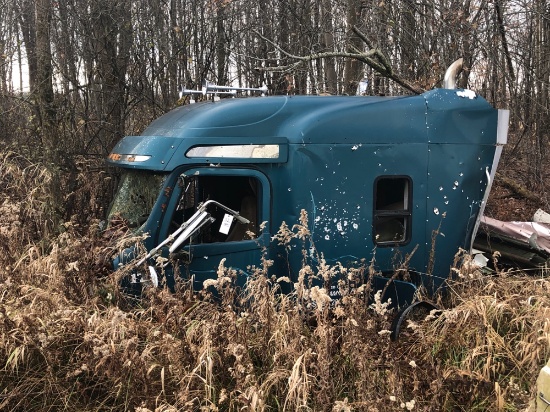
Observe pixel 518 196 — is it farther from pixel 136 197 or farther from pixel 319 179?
pixel 136 197

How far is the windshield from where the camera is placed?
4.58 metres

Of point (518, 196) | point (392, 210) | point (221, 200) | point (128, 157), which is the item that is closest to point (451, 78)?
point (392, 210)

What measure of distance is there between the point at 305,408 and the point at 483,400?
1.15 metres

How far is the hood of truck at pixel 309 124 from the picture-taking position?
4516mm

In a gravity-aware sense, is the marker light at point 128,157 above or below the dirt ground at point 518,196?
above

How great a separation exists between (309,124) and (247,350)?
1.98 m

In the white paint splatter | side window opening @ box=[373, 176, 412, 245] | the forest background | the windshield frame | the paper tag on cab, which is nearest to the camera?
the forest background

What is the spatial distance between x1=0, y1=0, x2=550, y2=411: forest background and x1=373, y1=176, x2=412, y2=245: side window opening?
2.10 ft

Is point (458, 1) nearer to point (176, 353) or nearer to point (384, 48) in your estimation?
point (384, 48)

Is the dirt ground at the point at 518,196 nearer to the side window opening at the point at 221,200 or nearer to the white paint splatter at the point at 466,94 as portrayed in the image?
the white paint splatter at the point at 466,94

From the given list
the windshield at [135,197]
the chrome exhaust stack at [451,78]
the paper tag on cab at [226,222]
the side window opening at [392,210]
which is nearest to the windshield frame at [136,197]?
the windshield at [135,197]

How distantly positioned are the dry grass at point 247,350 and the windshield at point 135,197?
1.09 ft

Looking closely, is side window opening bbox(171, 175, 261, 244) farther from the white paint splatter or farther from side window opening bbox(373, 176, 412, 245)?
the white paint splatter

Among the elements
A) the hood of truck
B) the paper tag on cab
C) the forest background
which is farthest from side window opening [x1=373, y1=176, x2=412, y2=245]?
the paper tag on cab
